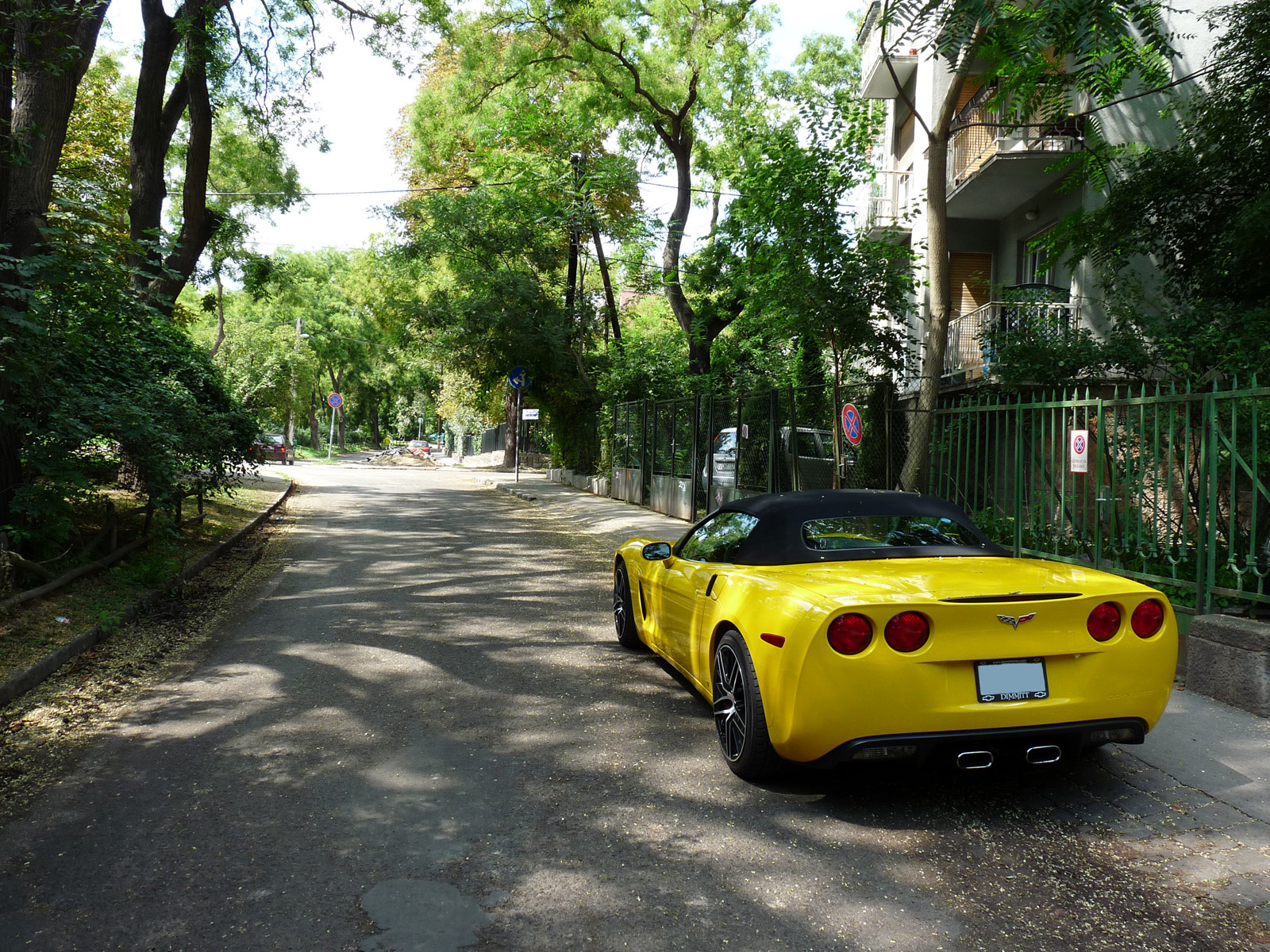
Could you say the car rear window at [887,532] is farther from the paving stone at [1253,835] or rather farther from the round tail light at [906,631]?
the paving stone at [1253,835]

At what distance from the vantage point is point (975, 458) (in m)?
8.97

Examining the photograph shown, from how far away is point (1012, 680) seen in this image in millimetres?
3764

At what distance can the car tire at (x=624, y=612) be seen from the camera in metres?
6.84

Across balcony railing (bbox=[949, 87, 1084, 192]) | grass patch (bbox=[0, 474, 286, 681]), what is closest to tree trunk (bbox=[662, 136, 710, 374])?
balcony railing (bbox=[949, 87, 1084, 192])

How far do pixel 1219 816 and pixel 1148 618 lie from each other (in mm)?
878

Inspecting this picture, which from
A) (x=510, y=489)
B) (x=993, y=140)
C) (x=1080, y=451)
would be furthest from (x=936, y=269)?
(x=510, y=489)

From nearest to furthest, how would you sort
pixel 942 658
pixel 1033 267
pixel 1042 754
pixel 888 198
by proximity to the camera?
pixel 942 658
pixel 1042 754
pixel 1033 267
pixel 888 198

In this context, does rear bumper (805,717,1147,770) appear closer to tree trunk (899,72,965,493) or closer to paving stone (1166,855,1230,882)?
paving stone (1166,855,1230,882)

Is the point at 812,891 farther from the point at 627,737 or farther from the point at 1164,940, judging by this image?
the point at 627,737

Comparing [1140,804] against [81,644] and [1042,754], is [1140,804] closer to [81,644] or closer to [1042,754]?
[1042,754]

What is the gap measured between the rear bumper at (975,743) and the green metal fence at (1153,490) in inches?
90.7

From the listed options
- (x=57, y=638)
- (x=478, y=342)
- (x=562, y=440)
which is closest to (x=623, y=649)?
(x=57, y=638)

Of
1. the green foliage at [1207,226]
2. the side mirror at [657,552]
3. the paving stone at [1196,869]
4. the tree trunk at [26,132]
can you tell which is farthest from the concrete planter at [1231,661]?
the tree trunk at [26,132]

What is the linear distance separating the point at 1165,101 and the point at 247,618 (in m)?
14.7
